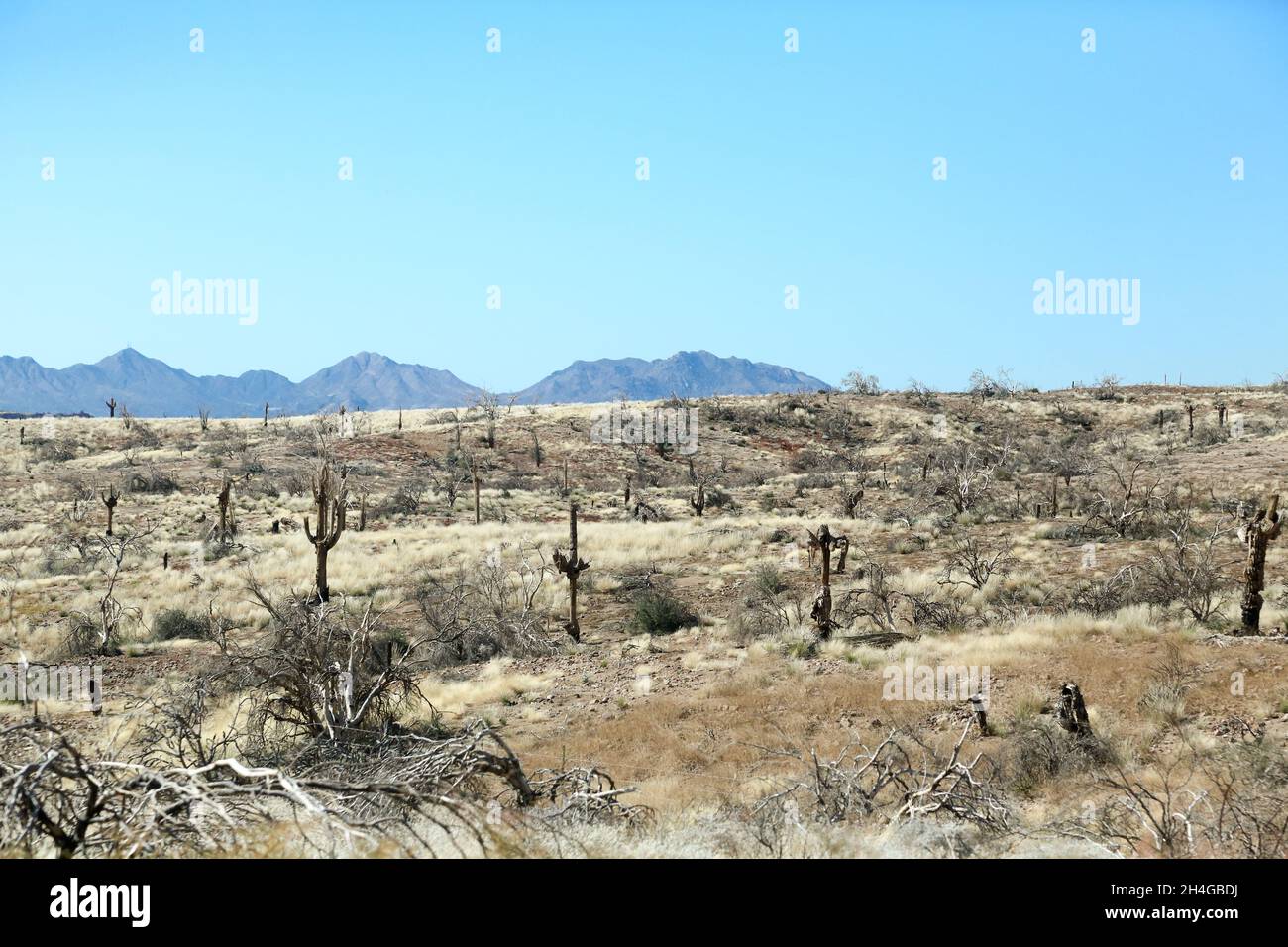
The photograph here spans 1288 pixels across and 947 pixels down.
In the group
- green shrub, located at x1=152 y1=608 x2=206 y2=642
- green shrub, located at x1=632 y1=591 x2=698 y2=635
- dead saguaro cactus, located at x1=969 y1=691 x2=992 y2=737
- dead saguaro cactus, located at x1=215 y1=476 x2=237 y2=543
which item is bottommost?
green shrub, located at x1=152 y1=608 x2=206 y2=642

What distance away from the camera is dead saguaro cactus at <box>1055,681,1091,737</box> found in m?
9.15

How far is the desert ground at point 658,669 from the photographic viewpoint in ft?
16.2

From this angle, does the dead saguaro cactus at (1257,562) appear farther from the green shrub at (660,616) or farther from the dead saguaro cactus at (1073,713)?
the green shrub at (660,616)

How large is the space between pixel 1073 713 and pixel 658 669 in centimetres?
654

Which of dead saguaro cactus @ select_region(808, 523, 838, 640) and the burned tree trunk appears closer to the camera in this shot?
dead saguaro cactus @ select_region(808, 523, 838, 640)

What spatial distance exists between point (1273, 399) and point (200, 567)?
6355cm

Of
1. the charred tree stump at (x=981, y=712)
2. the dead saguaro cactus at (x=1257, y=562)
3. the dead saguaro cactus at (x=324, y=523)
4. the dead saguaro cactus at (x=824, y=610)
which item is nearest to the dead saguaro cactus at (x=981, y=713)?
the charred tree stump at (x=981, y=712)

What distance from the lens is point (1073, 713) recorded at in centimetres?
922

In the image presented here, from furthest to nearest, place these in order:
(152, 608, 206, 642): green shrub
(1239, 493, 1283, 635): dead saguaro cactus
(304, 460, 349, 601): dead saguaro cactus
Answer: (304, 460, 349, 601): dead saguaro cactus < (152, 608, 206, 642): green shrub < (1239, 493, 1283, 635): dead saguaro cactus

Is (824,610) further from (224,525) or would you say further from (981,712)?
(224,525)

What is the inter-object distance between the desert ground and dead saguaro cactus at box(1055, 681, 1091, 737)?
0.04 m

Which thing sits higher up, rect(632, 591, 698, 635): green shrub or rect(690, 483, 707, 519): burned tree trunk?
rect(690, 483, 707, 519): burned tree trunk

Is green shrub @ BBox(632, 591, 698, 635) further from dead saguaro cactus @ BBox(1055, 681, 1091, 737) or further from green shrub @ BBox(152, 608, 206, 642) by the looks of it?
green shrub @ BBox(152, 608, 206, 642)

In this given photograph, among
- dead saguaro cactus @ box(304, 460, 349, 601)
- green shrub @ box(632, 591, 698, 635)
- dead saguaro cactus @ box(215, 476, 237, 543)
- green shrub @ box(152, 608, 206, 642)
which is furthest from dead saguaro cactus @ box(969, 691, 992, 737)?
dead saguaro cactus @ box(215, 476, 237, 543)
